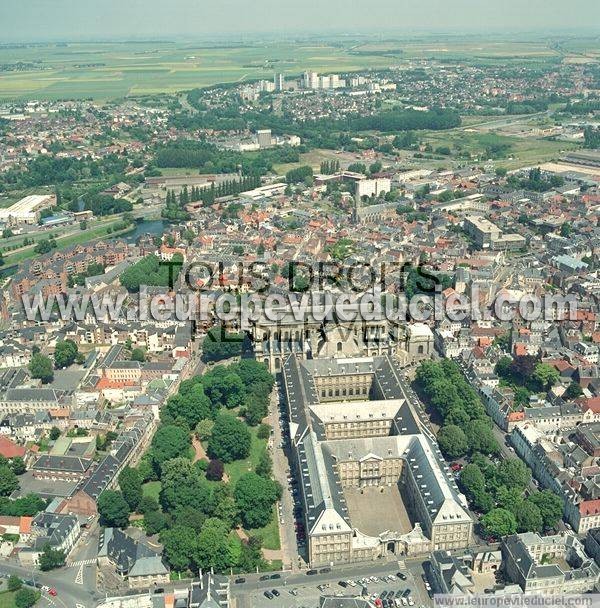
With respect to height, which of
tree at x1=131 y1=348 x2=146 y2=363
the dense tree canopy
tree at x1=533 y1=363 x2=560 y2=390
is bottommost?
tree at x1=131 y1=348 x2=146 y2=363

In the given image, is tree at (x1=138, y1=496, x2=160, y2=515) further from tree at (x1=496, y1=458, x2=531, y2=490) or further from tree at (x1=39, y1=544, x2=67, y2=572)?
tree at (x1=496, y1=458, x2=531, y2=490)

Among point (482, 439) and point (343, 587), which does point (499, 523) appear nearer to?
point (482, 439)

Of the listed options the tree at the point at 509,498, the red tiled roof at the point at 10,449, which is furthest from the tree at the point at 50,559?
the tree at the point at 509,498

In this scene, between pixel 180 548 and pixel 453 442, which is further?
pixel 453 442

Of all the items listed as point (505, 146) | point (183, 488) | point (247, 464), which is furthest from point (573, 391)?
point (505, 146)

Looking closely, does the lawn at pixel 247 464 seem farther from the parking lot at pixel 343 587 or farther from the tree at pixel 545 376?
the tree at pixel 545 376

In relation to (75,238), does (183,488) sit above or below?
below

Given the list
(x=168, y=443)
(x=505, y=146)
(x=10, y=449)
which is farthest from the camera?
(x=505, y=146)

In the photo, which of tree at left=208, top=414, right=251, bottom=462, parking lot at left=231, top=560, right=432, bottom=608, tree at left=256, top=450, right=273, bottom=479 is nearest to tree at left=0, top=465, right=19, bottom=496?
tree at left=208, top=414, right=251, bottom=462
